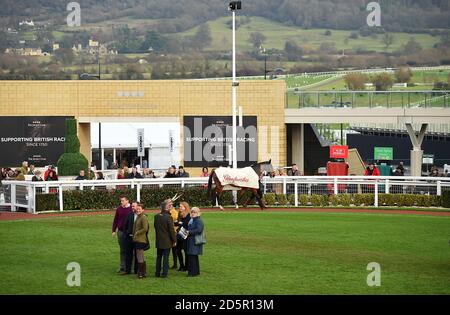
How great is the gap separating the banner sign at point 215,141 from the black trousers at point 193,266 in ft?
87.4

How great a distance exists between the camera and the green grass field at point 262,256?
1781cm

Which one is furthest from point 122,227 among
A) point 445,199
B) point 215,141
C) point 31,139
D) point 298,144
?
point 298,144

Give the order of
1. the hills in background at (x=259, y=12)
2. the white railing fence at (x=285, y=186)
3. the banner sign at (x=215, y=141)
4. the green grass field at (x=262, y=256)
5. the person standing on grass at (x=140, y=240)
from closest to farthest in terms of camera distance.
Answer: the green grass field at (x=262, y=256)
the person standing on grass at (x=140, y=240)
the white railing fence at (x=285, y=186)
the banner sign at (x=215, y=141)
the hills in background at (x=259, y=12)

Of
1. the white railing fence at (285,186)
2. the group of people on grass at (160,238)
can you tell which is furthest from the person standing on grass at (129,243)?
the white railing fence at (285,186)

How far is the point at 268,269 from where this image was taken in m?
19.6

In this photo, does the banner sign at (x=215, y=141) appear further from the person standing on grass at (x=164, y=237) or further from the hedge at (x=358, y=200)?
the person standing on grass at (x=164, y=237)

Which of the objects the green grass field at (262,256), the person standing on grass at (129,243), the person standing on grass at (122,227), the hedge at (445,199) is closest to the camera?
the green grass field at (262,256)

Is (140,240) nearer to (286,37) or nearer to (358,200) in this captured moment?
(358,200)

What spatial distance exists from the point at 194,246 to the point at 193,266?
335 mm

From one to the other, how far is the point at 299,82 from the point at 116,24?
53.3 metres

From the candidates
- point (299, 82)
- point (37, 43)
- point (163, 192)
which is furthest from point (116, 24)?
point (163, 192)

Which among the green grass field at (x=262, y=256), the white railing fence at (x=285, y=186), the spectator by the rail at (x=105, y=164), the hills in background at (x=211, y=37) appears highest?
the hills in background at (x=211, y=37)

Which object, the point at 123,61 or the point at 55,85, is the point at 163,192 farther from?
the point at 123,61
